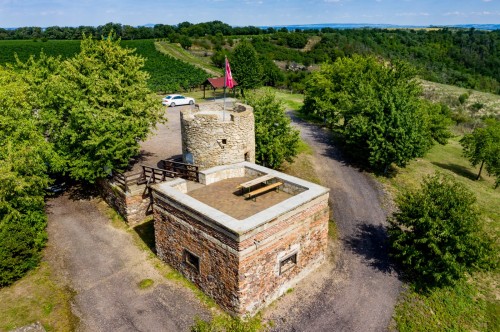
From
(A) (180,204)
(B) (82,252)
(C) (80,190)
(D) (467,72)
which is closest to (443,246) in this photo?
(A) (180,204)

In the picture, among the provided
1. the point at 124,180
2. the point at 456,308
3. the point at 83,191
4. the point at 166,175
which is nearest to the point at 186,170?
the point at 166,175

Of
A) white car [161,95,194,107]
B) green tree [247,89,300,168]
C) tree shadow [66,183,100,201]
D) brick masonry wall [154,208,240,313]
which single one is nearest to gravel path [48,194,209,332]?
brick masonry wall [154,208,240,313]

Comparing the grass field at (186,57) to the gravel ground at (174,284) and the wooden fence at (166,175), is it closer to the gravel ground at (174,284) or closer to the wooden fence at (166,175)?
the wooden fence at (166,175)

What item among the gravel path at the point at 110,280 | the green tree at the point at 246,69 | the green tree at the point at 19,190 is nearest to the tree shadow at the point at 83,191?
the gravel path at the point at 110,280

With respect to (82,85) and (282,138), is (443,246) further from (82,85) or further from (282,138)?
(82,85)

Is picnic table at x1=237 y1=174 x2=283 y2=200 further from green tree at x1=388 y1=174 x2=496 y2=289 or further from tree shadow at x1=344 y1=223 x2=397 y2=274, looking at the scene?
green tree at x1=388 y1=174 x2=496 y2=289

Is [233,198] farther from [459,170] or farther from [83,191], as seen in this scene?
[459,170]
